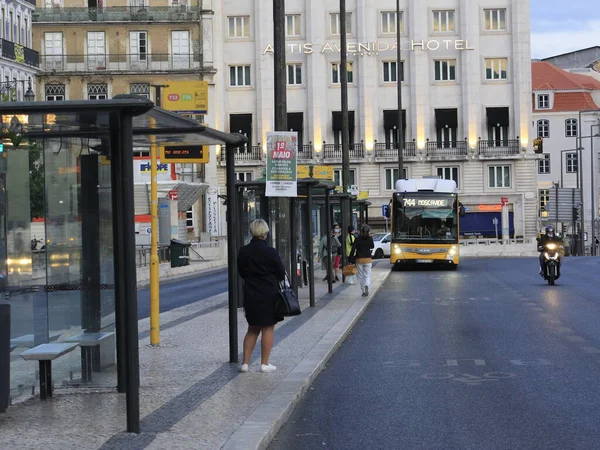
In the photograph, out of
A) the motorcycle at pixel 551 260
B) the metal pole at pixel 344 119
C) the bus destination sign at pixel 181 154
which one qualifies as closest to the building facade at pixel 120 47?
the metal pole at pixel 344 119

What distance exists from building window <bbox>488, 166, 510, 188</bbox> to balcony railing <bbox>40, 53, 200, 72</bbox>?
2137 centimetres

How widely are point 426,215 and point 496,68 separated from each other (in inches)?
1649

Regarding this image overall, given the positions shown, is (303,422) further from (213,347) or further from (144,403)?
(213,347)

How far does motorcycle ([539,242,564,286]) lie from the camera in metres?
37.8

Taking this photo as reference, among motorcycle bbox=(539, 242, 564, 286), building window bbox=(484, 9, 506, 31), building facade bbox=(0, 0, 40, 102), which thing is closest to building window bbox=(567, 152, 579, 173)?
building window bbox=(484, 9, 506, 31)

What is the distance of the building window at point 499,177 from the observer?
91438 millimetres

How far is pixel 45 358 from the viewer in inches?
463

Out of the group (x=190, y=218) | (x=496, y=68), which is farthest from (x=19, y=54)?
(x=496, y=68)

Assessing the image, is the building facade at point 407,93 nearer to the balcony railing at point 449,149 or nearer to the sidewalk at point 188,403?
the balcony railing at point 449,149

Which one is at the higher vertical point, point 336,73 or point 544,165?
point 336,73

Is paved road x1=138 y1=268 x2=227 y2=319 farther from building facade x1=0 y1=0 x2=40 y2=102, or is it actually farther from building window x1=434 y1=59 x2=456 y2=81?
building window x1=434 y1=59 x2=456 y2=81

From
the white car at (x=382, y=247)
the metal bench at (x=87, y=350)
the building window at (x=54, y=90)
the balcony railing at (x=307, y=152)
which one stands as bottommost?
the white car at (x=382, y=247)

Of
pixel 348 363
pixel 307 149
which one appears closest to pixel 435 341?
pixel 348 363

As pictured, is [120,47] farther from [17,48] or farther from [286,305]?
[286,305]
